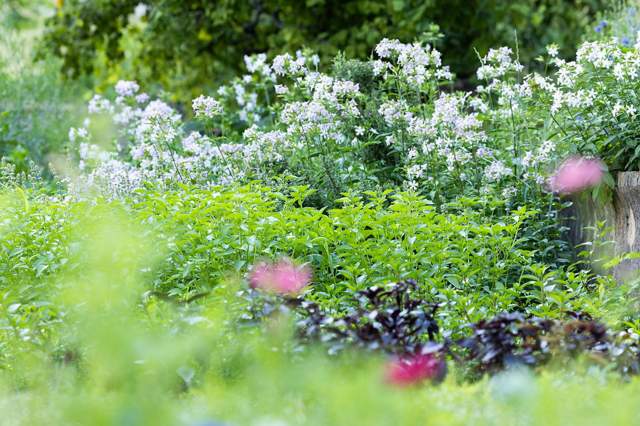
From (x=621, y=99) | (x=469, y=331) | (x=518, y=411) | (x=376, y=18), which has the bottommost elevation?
(x=469, y=331)

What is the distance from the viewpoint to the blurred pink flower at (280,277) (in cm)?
329

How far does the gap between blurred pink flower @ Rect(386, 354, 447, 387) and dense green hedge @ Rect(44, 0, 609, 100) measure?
665 cm

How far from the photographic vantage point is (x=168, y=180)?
5.56 meters

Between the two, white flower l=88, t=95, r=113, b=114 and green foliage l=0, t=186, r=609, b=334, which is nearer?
green foliage l=0, t=186, r=609, b=334

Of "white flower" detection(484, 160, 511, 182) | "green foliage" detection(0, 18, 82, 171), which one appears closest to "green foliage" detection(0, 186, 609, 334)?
"white flower" detection(484, 160, 511, 182)

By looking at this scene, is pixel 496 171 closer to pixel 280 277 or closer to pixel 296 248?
pixel 296 248

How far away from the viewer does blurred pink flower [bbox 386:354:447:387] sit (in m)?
2.51

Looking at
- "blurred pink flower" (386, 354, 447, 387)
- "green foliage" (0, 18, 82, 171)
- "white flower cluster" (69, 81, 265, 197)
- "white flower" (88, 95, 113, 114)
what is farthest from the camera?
"green foliage" (0, 18, 82, 171)

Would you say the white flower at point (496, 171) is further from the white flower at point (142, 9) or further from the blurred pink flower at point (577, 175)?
the white flower at point (142, 9)

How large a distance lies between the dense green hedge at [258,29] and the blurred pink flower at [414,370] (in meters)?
6.65

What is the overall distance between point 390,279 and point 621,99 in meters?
1.62

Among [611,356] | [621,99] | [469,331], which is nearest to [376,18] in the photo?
[621,99]

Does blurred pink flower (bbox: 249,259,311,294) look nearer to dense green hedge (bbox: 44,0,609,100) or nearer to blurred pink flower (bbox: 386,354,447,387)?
blurred pink flower (bbox: 386,354,447,387)

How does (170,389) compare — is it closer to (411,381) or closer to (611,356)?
(411,381)
